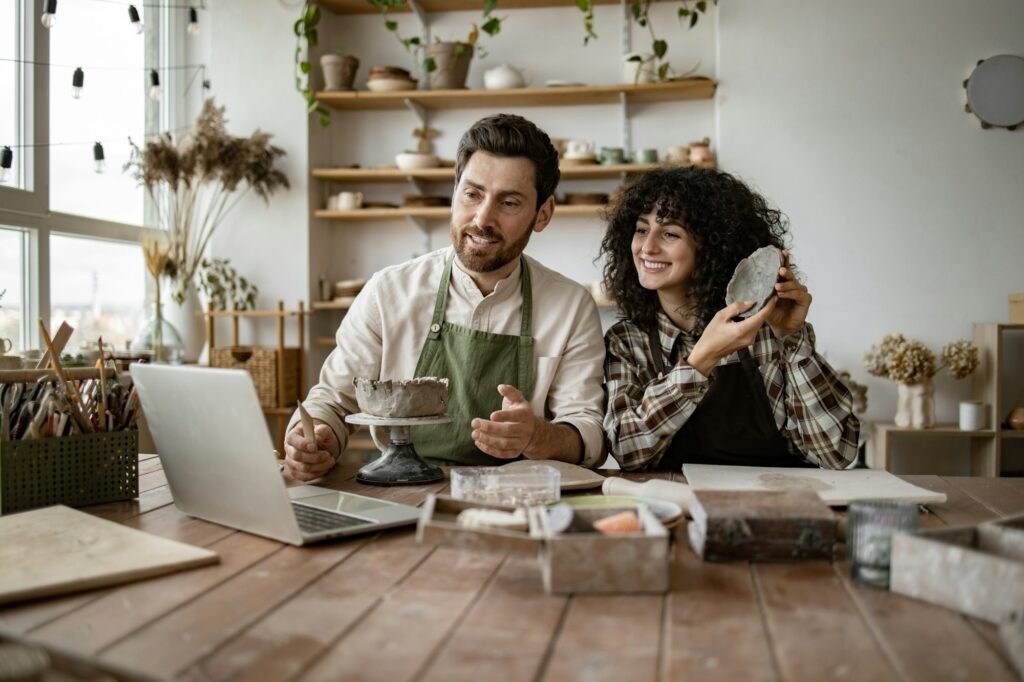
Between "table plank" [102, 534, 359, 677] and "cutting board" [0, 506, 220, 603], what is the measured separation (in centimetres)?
9

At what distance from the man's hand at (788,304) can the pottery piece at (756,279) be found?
0.02 m

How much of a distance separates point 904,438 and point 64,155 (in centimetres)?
390

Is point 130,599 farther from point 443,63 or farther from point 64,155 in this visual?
point 443,63

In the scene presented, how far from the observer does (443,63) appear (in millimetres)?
4254

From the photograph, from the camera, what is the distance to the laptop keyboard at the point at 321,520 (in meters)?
1.23

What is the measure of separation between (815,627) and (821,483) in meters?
0.62

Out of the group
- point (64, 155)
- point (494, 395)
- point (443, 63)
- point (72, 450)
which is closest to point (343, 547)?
point (72, 450)

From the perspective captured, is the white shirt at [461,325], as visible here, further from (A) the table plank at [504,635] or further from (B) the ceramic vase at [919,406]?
(B) the ceramic vase at [919,406]

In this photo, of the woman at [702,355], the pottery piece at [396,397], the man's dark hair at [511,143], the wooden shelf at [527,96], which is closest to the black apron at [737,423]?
the woman at [702,355]

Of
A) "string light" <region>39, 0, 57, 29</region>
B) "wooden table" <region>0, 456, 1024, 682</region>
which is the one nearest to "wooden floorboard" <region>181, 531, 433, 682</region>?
"wooden table" <region>0, 456, 1024, 682</region>

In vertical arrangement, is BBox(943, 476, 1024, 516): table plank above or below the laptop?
below

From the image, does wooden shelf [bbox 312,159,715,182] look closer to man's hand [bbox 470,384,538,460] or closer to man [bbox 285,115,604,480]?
man [bbox 285,115,604,480]

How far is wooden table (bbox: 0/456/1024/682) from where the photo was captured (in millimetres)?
798

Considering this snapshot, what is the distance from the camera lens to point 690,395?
1837 mm
